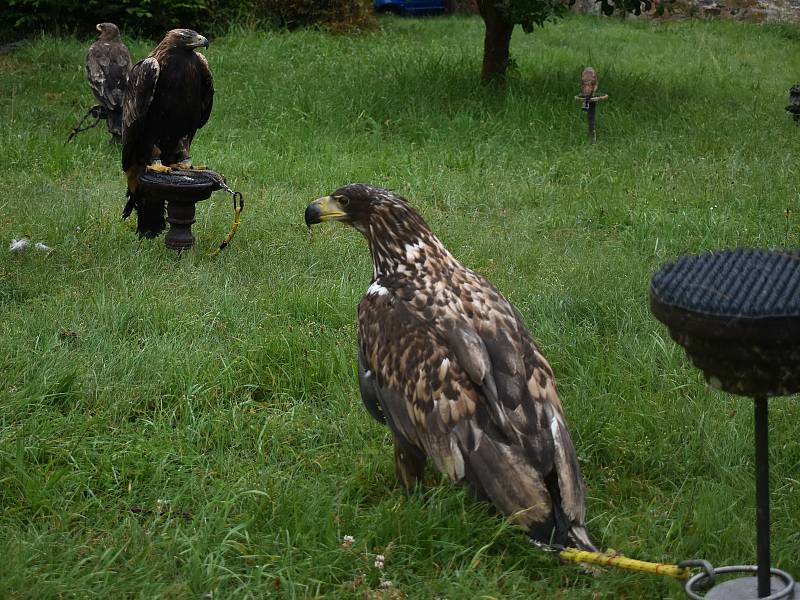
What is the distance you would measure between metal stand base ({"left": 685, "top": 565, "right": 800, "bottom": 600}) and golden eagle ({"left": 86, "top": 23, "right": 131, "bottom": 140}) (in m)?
7.67

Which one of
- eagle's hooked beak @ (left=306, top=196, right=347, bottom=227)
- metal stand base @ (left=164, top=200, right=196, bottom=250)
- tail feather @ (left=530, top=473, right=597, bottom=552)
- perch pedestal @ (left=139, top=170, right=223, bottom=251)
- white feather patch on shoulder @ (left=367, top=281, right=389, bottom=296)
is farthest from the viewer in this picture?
metal stand base @ (left=164, top=200, right=196, bottom=250)

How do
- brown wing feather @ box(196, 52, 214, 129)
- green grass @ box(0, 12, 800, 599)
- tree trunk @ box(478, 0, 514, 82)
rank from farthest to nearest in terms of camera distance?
tree trunk @ box(478, 0, 514, 82), brown wing feather @ box(196, 52, 214, 129), green grass @ box(0, 12, 800, 599)

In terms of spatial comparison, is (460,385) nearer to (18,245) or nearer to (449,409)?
(449,409)

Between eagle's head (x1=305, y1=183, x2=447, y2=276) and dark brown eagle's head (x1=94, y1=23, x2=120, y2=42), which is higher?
eagle's head (x1=305, y1=183, x2=447, y2=276)

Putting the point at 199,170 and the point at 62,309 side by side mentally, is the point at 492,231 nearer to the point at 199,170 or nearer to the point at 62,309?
the point at 199,170

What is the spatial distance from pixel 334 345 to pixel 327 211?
109cm

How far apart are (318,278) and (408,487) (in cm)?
261

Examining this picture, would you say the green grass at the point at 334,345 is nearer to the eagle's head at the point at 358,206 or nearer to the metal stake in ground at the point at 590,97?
the metal stake in ground at the point at 590,97

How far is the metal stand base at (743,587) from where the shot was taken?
10.1ft

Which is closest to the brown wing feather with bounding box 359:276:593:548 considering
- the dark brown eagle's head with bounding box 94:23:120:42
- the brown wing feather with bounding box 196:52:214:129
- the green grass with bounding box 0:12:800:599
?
the green grass with bounding box 0:12:800:599

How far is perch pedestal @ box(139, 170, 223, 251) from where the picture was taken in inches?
263

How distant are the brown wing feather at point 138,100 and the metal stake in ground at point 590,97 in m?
4.26

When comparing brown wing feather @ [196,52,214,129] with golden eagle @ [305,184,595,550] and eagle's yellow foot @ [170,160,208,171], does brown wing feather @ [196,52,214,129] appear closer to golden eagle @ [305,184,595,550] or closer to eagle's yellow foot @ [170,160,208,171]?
eagle's yellow foot @ [170,160,208,171]

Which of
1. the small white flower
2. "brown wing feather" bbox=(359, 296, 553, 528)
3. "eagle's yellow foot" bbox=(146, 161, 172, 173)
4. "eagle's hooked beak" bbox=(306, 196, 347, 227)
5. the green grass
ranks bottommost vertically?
the small white flower
